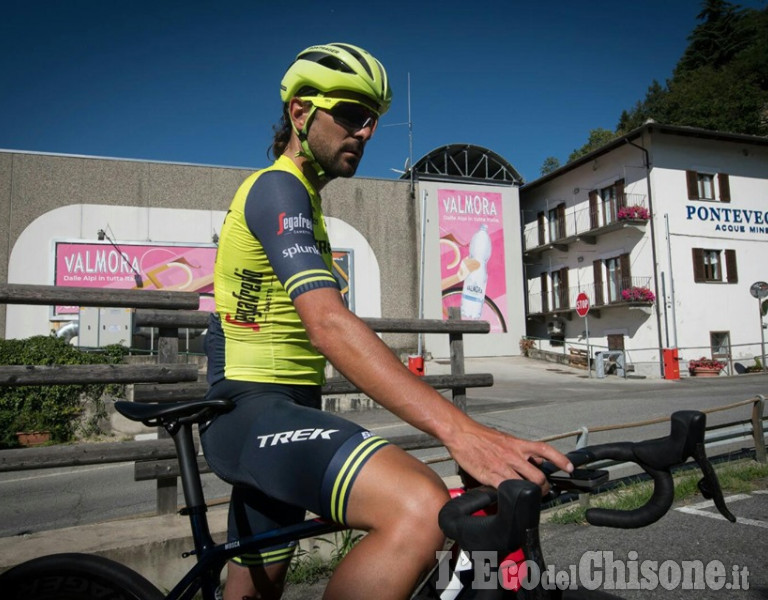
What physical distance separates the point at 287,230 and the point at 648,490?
447 centimetres

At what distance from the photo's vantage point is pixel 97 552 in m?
2.89

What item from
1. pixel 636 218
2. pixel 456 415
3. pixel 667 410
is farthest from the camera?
pixel 636 218

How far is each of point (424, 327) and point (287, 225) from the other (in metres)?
2.74

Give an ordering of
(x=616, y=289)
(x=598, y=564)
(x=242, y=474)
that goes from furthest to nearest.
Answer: (x=616, y=289) < (x=598, y=564) < (x=242, y=474)

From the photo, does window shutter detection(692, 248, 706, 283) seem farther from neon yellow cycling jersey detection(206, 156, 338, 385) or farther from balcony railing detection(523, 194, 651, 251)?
neon yellow cycling jersey detection(206, 156, 338, 385)

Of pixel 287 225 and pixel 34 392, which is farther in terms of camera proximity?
pixel 34 392

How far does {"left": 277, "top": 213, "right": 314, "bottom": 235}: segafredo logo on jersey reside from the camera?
155 centimetres

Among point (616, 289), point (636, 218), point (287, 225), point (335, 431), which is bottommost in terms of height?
point (335, 431)

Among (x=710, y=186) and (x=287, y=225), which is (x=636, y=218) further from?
(x=287, y=225)

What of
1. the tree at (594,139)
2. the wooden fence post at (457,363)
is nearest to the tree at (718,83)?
the tree at (594,139)

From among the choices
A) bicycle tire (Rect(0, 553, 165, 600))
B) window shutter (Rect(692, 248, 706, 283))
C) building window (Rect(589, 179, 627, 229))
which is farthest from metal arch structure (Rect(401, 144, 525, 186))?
bicycle tire (Rect(0, 553, 165, 600))

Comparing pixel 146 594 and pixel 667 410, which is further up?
pixel 146 594

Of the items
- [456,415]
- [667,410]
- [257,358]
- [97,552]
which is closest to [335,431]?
[456,415]

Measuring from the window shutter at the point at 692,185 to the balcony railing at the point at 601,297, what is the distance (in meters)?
5.03
